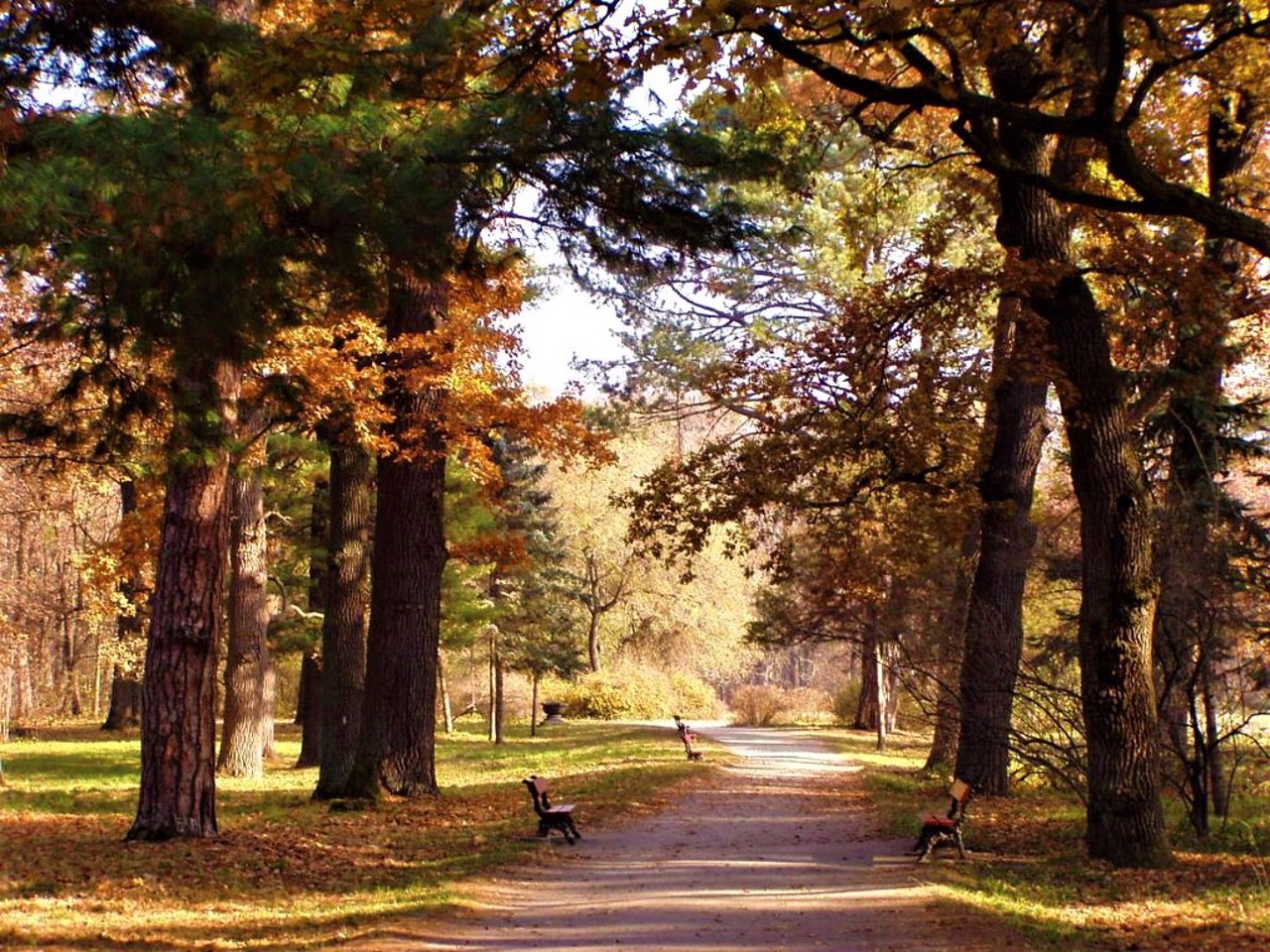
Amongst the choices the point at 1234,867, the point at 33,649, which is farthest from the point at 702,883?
the point at 33,649

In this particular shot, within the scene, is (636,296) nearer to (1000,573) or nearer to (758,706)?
(1000,573)

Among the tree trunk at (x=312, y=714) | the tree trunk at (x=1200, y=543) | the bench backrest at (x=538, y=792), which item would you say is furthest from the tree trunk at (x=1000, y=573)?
the tree trunk at (x=312, y=714)

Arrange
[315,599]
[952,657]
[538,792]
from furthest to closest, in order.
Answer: [315,599], [952,657], [538,792]

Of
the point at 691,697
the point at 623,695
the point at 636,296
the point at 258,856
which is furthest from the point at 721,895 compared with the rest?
the point at 691,697

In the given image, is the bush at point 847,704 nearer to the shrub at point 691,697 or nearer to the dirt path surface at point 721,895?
the shrub at point 691,697

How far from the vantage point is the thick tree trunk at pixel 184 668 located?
41.9 feet

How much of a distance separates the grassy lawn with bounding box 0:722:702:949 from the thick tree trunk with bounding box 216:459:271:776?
2.30ft

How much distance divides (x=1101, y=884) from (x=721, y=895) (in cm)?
314

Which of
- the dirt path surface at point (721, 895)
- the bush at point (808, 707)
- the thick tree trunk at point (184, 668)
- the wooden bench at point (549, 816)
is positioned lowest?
the bush at point (808, 707)

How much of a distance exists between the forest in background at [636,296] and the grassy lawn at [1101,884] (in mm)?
636

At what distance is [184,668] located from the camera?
42.1 ft

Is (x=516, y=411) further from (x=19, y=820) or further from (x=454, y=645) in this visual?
(x=454, y=645)

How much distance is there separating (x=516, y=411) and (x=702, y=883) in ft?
29.0

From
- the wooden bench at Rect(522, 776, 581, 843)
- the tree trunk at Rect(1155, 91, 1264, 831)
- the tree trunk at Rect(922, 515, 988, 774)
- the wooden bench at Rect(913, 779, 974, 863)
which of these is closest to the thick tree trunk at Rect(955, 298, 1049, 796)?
the tree trunk at Rect(1155, 91, 1264, 831)
